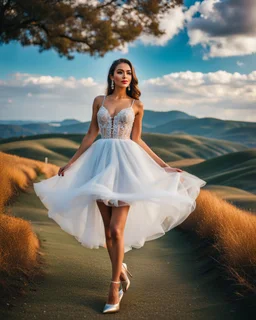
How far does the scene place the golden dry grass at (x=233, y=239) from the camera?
4.52 meters

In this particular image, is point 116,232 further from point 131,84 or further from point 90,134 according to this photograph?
point 131,84

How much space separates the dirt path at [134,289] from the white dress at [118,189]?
572 mm

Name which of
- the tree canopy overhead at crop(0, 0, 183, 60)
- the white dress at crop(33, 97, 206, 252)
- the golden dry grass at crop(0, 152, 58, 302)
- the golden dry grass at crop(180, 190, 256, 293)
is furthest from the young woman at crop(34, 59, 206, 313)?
the tree canopy overhead at crop(0, 0, 183, 60)

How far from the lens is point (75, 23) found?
14.1 meters

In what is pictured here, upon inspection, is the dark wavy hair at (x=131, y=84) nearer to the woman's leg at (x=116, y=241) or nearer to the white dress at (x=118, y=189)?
the white dress at (x=118, y=189)

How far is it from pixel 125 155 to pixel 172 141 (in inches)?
4657

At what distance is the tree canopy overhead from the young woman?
962cm

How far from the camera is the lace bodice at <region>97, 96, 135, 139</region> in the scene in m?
4.40

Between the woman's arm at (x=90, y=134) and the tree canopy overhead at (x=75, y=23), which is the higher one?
the tree canopy overhead at (x=75, y=23)

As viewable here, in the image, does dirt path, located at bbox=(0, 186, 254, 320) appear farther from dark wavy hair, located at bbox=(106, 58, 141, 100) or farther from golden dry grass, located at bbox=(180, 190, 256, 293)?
dark wavy hair, located at bbox=(106, 58, 141, 100)

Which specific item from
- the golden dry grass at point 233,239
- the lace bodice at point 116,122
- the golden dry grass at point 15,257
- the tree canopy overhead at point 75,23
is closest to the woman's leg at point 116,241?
the lace bodice at point 116,122

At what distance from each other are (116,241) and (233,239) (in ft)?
5.72

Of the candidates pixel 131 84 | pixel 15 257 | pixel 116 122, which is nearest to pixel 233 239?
pixel 116 122

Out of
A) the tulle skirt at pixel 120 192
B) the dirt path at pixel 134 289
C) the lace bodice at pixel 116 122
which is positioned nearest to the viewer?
the dirt path at pixel 134 289
